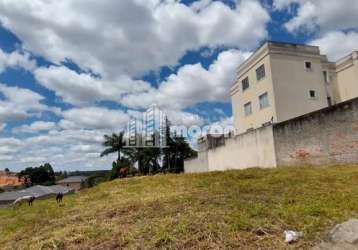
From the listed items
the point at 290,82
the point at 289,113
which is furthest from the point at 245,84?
the point at 289,113

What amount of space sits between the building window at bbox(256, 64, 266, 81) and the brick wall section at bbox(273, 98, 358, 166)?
688 cm

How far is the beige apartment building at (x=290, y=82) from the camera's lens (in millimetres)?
17516

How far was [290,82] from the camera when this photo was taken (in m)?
17.8

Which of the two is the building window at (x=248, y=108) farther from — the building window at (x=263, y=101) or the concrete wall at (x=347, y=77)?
the concrete wall at (x=347, y=77)

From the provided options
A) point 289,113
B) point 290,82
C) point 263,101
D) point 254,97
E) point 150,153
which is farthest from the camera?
point 150,153

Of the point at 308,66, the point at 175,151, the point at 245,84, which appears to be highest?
the point at 308,66

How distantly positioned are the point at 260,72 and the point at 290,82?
205 centimetres

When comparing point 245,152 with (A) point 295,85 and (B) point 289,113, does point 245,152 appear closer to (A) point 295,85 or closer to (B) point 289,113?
(B) point 289,113

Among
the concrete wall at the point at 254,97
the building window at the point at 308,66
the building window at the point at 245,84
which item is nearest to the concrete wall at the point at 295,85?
the building window at the point at 308,66

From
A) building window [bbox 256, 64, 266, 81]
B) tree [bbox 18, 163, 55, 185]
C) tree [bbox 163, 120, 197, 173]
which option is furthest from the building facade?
tree [bbox 18, 163, 55, 185]

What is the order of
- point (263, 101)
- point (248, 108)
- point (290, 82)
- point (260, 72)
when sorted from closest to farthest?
point (290, 82) < point (263, 101) < point (260, 72) < point (248, 108)

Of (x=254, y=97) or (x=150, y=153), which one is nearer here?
(x=254, y=97)

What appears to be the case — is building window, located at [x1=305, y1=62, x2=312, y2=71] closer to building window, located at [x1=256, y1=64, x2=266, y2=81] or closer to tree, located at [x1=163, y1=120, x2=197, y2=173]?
building window, located at [x1=256, y1=64, x2=266, y2=81]

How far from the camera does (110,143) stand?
103 feet
